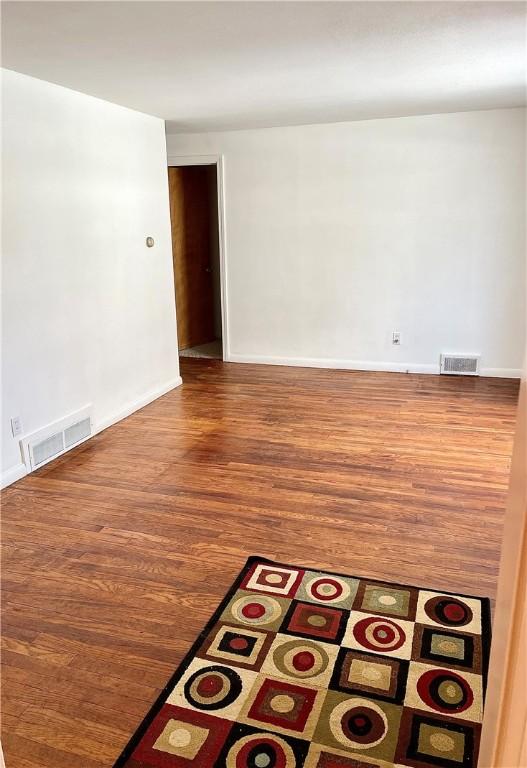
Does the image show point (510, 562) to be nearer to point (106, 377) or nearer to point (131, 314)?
point (106, 377)

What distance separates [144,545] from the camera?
299 centimetres

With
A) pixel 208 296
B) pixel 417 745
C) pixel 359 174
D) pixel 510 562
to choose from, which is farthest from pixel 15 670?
pixel 208 296

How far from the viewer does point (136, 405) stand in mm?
5113

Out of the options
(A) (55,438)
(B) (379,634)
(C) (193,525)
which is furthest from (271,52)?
(B) (379,634)

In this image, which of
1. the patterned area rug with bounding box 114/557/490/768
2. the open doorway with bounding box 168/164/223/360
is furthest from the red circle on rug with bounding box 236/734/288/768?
the open doorway with bounding box 168/164/223/360

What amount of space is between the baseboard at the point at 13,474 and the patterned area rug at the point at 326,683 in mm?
1826

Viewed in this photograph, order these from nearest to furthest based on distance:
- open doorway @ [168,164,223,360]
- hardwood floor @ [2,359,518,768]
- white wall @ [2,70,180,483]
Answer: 1. hardwood floor @ [2,359,518,768]
2. white wall @ [2,70,180,483]
3. open doorway @ [168,164,223,360]

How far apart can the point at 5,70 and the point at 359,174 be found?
133 inches

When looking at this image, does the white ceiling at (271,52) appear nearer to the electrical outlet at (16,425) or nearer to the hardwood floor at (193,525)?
the electrical outlet at (16,425)

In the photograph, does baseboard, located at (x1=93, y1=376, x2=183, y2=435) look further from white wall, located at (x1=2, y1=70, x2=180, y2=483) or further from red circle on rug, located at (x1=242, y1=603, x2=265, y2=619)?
red circle on rug, located at (x1=242, y1=603, x2=265, y2=619)

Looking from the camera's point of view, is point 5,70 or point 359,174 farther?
point 359,174

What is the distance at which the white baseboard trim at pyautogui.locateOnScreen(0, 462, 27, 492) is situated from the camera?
145 inches

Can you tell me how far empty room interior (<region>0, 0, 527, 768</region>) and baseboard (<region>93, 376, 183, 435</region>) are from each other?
2cm

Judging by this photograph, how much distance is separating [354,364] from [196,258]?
7.95 feet
